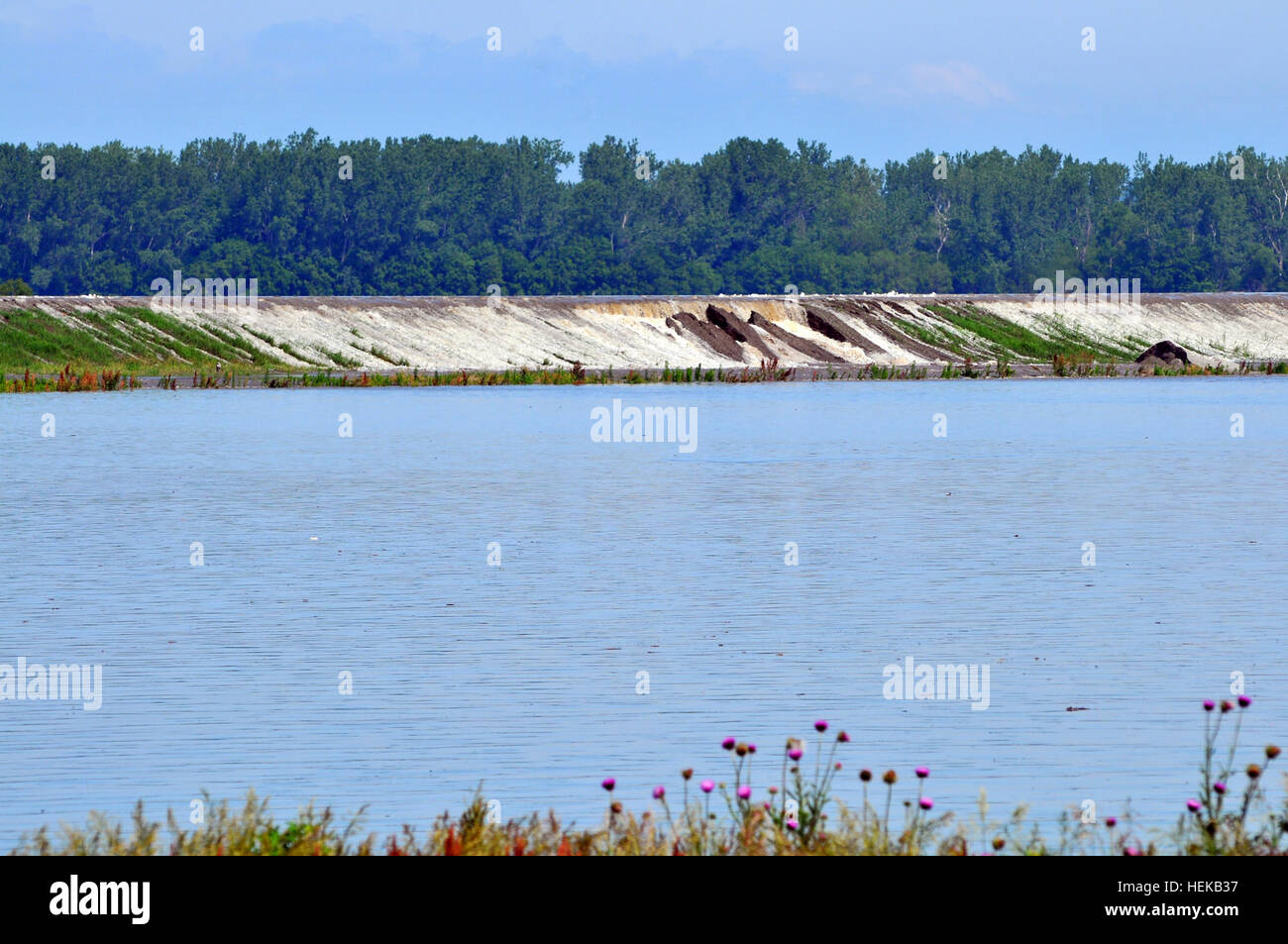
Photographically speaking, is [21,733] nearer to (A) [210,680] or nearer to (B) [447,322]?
(A) [210,680]

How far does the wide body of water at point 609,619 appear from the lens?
1166cm

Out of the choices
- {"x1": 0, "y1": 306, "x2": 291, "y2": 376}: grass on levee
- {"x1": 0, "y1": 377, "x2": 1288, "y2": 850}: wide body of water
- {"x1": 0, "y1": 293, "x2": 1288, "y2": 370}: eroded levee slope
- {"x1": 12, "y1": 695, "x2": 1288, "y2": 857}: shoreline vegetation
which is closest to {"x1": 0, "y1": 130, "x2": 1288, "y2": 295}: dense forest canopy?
{"x1": 0, "y1": 293, "x2": 1288, "y2": 370}: eroded levee slope

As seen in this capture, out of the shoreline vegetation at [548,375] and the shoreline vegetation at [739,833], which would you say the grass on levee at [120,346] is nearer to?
the shoreline vegetation at [548,375]

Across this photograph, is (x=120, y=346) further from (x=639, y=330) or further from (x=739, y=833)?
(x=739, y=833)

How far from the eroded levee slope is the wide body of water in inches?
1837

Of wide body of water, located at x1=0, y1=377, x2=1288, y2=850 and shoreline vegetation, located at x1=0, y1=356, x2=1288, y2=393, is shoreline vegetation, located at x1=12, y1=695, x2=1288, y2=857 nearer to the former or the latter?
wide body of water, located at x1=0, y1=377, x2=1288, y2=850

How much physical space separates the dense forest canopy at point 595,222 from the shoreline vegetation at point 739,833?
142141mm

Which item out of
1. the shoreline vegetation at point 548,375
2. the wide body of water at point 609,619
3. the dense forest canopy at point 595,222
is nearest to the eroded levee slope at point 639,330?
the shoreline vegetation at point 548,375

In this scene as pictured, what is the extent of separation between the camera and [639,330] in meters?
99.3

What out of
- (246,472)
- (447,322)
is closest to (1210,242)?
(447,322)

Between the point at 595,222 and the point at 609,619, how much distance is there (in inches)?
6353

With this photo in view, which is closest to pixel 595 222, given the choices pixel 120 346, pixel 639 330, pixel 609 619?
pixel 639 330
